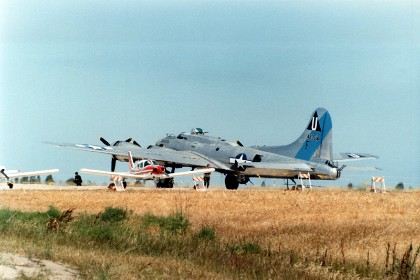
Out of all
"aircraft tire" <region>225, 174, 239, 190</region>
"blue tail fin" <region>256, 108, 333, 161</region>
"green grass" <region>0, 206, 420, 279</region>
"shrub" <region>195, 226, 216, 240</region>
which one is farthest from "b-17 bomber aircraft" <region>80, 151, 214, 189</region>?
"shrub" <region>195, 226, 216, 240</region>

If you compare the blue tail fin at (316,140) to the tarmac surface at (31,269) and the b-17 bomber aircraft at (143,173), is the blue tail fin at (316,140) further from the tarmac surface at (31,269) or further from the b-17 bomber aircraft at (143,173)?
the tarmac surface at (31,269)

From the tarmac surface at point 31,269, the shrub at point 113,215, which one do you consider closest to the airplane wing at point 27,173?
the shrub at point 113,215

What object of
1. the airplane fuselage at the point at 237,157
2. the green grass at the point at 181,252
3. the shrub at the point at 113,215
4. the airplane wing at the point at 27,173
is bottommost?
the green grass at the point at 181,252

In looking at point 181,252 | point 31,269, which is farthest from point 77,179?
point 31,269

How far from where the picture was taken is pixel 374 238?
25984 mm

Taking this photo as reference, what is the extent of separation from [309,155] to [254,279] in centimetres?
5187

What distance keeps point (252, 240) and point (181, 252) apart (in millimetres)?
4786

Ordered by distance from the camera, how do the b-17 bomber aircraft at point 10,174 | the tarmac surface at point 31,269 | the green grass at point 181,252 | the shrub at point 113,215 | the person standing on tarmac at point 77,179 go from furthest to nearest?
the person standing on tarmac at point 77,179
the b-17 bomber aircraft at point 10,174
the shrub at point 113,215
the green grass at point 181,252
the tarmac surface at point 31,269

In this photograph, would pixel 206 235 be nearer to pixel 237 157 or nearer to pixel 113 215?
pixel 113 215

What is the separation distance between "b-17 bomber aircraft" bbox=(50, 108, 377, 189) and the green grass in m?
38.0

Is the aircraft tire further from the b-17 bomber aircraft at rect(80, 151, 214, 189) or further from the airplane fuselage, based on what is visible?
the b-17 bomber aircraft at rect(80, 151, 214, 189)

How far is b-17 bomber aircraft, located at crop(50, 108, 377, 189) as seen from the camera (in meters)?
63.6

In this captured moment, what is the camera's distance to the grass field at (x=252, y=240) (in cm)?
1677

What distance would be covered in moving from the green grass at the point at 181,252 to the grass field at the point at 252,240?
1.5 inches
